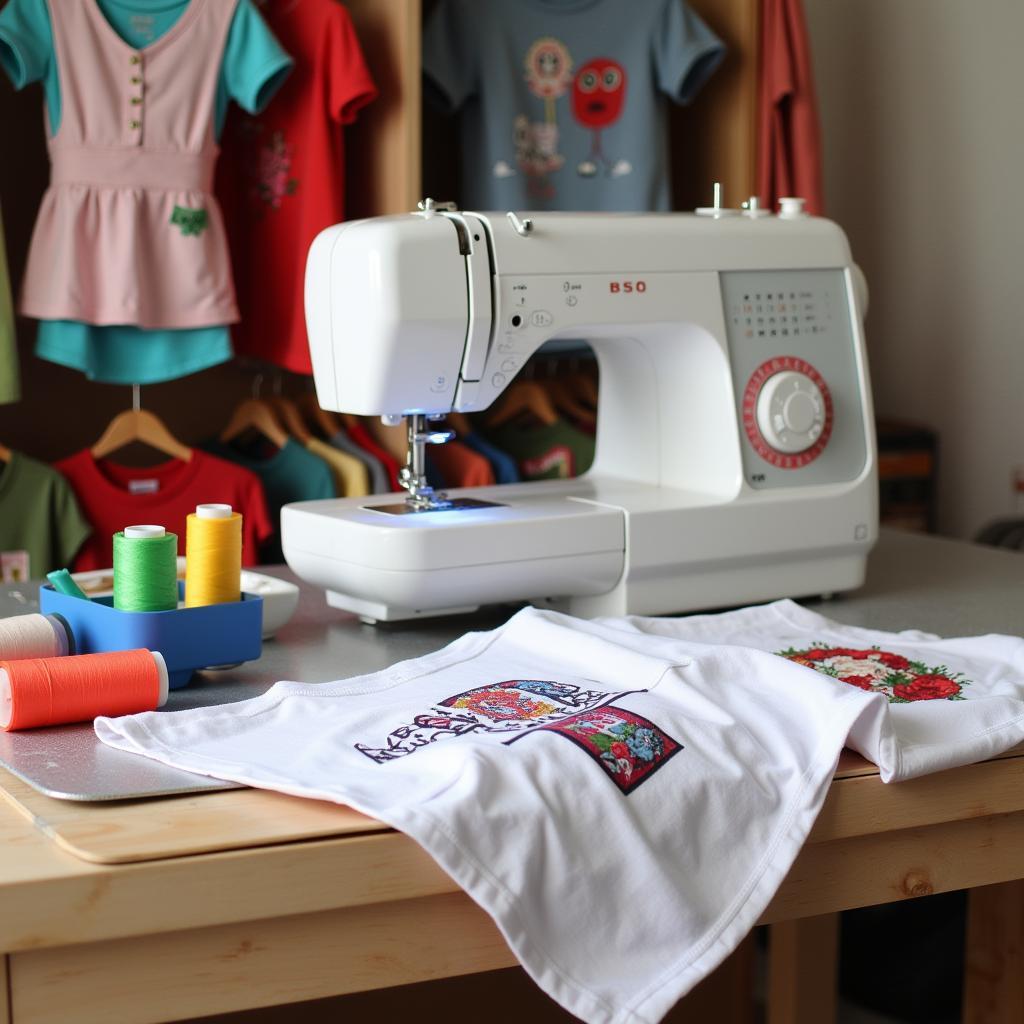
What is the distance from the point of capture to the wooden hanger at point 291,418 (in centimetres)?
269

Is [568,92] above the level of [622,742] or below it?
above

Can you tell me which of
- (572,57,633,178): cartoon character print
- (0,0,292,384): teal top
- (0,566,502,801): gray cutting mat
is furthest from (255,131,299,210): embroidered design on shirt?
(0,566,502,801): gray cutting mat

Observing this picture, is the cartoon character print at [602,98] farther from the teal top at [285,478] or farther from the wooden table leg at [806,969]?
the wooden table leg at [806,969]

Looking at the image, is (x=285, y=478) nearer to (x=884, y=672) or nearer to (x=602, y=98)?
(x=602, y=98)

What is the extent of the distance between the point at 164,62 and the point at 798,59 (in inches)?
48.7

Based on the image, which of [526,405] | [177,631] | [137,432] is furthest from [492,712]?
[526,405]

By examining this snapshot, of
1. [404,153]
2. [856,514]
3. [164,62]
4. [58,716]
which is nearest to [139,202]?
[164,62]

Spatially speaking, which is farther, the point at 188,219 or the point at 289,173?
the point at 289,173

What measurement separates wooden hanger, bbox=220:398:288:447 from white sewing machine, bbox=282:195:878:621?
98cm

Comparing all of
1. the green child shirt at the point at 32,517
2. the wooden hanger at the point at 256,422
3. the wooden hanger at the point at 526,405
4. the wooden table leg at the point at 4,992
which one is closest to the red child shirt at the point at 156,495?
the green child shirt at the point at 32,517

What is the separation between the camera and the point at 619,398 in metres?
1.81

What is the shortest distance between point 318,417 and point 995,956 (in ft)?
4.94

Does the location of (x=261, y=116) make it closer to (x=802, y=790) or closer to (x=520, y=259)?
(x=520, y=259)

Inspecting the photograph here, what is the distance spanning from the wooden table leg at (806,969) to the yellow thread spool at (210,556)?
1.16m
